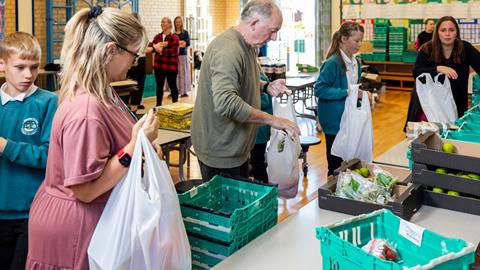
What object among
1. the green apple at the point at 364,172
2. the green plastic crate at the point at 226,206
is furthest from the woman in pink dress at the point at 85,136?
the green apple at the point at 364,172

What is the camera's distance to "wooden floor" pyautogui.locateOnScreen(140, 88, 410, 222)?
17.1ft

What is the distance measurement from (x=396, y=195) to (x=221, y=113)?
84cm

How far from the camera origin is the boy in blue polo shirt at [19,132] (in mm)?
2273

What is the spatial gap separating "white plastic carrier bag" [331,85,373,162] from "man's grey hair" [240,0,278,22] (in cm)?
146

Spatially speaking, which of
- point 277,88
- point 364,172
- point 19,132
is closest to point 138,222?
point 19,132

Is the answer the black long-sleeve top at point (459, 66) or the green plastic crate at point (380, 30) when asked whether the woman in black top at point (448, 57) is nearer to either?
the black long-sleeve top at point (459, 66)

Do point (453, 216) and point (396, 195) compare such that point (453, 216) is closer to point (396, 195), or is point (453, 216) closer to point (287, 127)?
point (396, 195)

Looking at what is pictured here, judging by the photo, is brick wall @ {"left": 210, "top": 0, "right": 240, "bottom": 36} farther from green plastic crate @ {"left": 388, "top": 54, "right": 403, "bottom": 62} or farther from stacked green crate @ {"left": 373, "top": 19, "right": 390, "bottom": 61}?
green plastic crate @ {"left": 388, "top": 54, "right": 403, "bottom": 62}

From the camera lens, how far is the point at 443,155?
2375 millimetres

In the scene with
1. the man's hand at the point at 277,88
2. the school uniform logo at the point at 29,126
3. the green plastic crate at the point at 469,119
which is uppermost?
the man's hand at the point at 277,88

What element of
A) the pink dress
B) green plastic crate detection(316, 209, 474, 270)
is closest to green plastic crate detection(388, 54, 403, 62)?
green plastic crate detection(316, 209, 474, 270)

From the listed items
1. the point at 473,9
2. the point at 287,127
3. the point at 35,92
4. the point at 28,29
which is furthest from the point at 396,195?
the point at 473,9

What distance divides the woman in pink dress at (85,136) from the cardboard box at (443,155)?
1.23 meters

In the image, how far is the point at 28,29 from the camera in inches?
364
